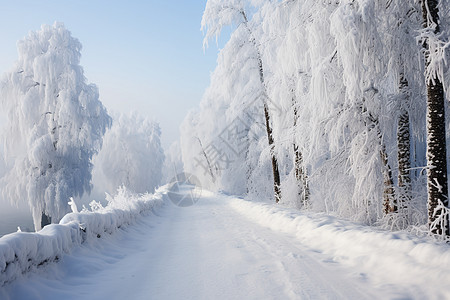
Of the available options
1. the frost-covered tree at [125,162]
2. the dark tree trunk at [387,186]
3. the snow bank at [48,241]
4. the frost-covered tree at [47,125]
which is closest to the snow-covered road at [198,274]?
the snow bank at [48,241]

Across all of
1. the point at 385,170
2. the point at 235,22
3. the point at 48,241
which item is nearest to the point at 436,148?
the point at 385,170

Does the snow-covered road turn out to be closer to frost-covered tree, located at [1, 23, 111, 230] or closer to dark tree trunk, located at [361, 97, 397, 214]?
dark tree trunk, located at [361, 97, 397, 214]

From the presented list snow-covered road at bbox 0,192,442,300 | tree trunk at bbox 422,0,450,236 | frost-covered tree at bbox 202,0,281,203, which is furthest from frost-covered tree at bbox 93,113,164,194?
tree trunk at bbox 422,0,450,236

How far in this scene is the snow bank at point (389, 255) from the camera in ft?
9.53

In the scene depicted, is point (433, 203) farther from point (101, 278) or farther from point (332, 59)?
point (101, 278)

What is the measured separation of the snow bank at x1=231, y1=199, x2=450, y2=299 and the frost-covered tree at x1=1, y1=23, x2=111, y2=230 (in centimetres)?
1215

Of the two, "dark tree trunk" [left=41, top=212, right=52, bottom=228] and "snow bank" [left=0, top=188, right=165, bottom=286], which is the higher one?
"snow bank" [left=0, top=188, right=165, bottom=286]

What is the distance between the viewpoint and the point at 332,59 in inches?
220

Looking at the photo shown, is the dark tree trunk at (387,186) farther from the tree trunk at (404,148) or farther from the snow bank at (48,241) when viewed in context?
the snow bank at (48,241)

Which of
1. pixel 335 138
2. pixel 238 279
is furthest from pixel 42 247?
pixel 335 138

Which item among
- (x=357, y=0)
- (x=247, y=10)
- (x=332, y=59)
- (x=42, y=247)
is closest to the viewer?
(x=42, y=247)

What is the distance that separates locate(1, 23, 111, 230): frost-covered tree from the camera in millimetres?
12719

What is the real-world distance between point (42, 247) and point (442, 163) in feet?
19.4

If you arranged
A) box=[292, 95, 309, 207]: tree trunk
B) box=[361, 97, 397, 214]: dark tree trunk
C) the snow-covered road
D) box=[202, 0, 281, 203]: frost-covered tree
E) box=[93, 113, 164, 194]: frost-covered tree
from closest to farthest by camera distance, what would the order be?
the snow-covered road → box=[361, 97, 397, 214]: dark tree trunk → box=[292, 95, 309, 207]: tree trunk → box=[202, 0, 281, 203]: frost-covered tree → box=[93, 113, 164, 194]: frost-covered tree
